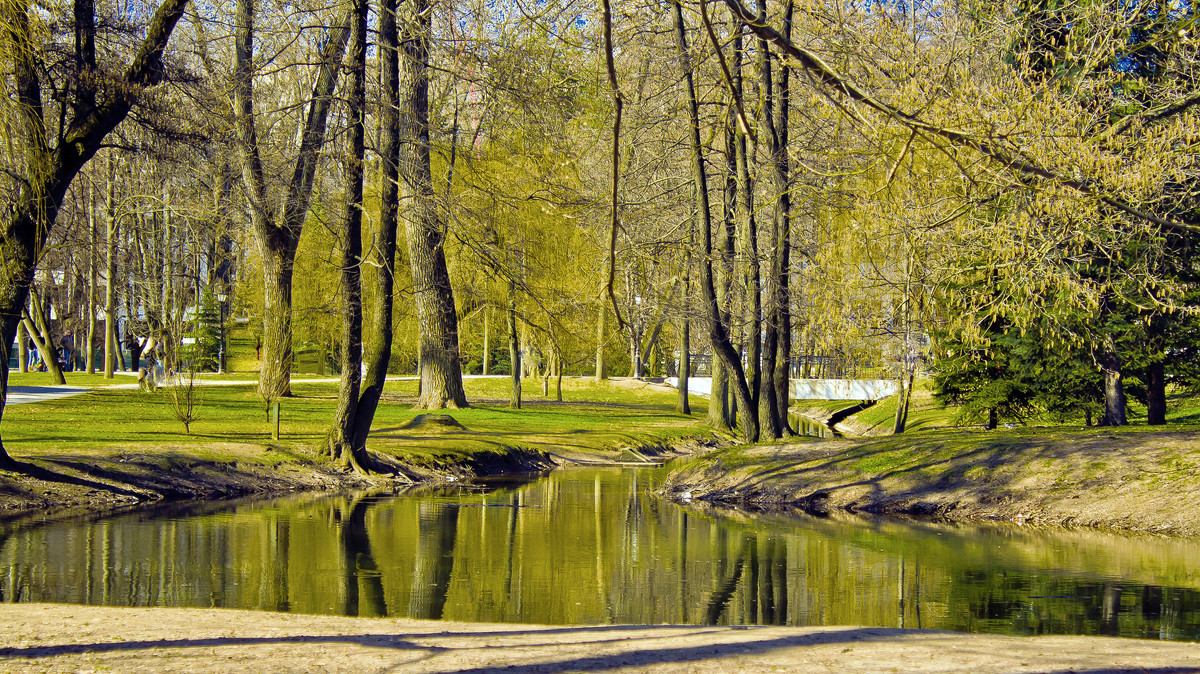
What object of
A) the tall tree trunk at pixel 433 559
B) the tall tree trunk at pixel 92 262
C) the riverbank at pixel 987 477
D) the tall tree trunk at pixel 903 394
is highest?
the tall tree trunk at pixel 92 262

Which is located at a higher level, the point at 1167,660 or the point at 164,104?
the point at 164,104

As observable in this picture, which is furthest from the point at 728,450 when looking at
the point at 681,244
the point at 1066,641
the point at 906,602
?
the point at 1066,641

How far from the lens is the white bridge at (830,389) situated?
42656mm

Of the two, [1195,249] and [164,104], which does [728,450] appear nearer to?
[1195,249]

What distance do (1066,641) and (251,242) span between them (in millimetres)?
46029

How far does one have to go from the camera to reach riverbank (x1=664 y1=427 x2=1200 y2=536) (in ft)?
47.4

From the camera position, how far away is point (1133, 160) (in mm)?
9992

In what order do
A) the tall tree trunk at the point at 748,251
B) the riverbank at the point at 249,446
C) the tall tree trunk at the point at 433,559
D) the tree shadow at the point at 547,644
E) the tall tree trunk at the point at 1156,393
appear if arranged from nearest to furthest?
1. the tree shadow at the point at 547,644
2. the tall tree trunk at the point at 433,559
3. the riverbank at the point at 249,446
4. the tall tree trunk at the point at 748,251
5. the tall tree trunk at the point at 1156,393

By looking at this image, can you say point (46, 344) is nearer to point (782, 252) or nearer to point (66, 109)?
point (66, 109)

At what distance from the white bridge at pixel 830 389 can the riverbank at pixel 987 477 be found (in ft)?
66.8

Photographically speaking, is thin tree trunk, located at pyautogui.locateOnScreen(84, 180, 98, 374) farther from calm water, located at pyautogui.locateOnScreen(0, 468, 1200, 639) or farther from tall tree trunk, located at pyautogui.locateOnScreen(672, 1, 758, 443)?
tall tree trunk, located at pyautogui.locateOnScreen(672, 1, 758, 443)

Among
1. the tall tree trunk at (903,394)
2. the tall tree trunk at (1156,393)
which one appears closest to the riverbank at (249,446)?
the tall tree trunk at (903,394)

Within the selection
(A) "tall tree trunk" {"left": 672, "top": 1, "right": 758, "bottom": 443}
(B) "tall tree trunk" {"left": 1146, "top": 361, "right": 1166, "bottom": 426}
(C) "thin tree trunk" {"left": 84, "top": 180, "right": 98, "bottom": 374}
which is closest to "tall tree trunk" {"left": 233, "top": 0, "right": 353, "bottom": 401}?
(C) "thin tree trunk" {"left": 84, "top": 180, "right": 98, "bottom": 374}

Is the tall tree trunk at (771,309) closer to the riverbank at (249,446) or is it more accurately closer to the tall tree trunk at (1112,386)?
the riverbank at (249,446)
